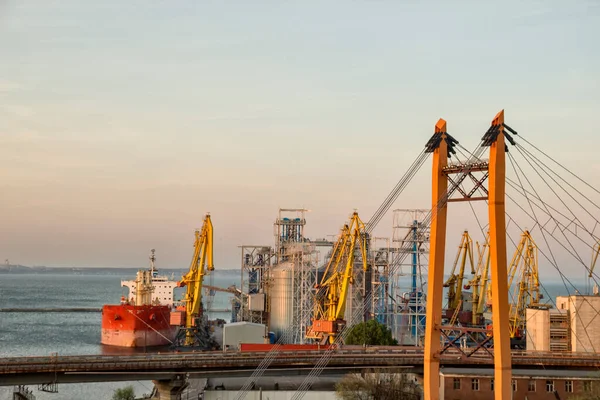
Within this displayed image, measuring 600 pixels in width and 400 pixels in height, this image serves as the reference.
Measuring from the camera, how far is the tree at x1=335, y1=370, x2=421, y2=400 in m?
56.2

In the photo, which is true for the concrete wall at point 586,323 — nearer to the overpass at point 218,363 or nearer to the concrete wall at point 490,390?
the overpass at point 218,363

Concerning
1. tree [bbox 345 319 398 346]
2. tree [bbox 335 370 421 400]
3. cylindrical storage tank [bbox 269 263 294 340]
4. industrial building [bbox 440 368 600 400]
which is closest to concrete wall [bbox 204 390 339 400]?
tree [bbox 335 370 421 400]

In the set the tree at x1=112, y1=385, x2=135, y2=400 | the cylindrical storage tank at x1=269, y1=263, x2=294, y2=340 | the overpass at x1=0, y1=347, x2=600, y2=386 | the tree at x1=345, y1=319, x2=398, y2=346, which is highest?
the cylindrical storage tank at x1=269, y1=263, x2=294, y2=340

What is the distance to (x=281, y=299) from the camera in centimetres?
10431

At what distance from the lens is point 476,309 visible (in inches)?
4274

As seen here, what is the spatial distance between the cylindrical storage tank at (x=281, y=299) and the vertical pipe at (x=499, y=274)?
6557 cm

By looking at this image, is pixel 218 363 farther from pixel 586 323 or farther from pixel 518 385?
pixel 586 323

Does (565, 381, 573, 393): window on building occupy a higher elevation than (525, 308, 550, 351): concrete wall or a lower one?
lower

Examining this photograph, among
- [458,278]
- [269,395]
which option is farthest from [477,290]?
[269,395]

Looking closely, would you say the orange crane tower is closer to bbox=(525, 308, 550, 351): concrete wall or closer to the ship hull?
bbox=(525, 308, 550, 351): concrete wall

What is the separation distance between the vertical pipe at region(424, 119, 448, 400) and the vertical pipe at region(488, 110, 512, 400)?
2.43 m

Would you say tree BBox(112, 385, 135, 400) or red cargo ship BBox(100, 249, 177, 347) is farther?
red cargo ship BBox(100, 249, 177, 347)

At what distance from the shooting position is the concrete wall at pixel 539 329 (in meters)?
81.2

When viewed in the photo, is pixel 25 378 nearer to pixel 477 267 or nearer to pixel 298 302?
pixel 298 302
